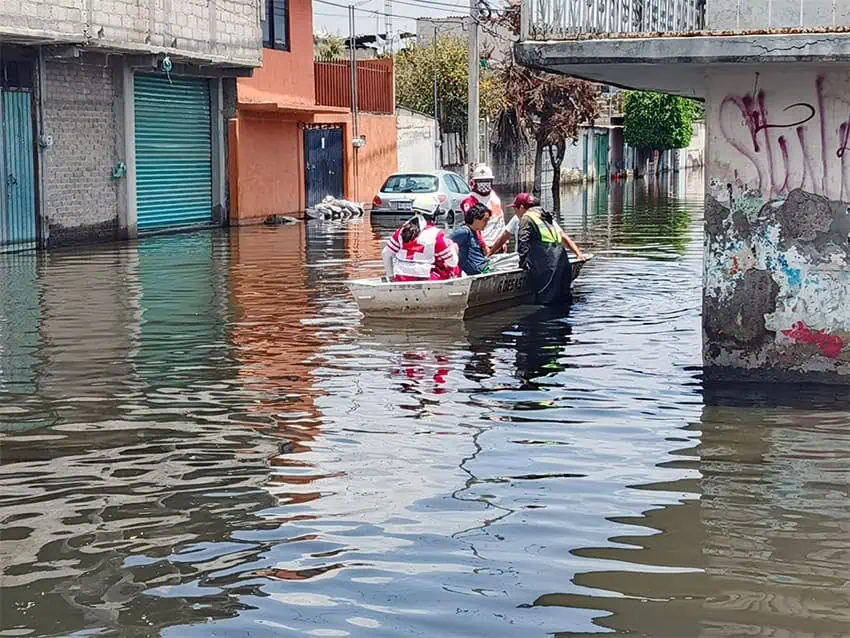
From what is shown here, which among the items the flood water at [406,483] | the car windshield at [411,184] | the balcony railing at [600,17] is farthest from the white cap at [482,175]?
the car windshield at [411,184]

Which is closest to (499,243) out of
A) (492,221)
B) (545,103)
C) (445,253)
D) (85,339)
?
(492,221)

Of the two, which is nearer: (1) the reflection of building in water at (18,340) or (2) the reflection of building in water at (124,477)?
(2) the reflection of building in water at (124,477)

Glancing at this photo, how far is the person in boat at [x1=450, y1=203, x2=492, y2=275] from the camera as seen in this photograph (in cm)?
1502

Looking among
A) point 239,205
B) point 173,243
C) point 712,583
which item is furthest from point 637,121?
point 712,583

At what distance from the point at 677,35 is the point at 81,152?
17973mm

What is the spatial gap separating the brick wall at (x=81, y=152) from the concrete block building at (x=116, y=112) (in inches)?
1.0

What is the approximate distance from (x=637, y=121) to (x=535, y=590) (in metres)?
71.0

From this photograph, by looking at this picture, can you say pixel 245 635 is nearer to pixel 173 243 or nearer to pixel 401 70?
pixel 173 243

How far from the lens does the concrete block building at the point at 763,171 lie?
1002cm

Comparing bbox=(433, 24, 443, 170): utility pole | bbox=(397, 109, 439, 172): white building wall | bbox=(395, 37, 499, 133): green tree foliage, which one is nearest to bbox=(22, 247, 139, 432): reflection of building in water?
bbox=(397, 109, 439, 172): white building wall

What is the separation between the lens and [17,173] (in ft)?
77.6

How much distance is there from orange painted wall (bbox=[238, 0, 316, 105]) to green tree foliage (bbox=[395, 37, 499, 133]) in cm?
1523

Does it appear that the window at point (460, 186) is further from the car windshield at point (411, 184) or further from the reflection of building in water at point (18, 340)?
the reflection of building in water at point (18, 340)

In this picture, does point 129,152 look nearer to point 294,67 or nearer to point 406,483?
point 294,67
